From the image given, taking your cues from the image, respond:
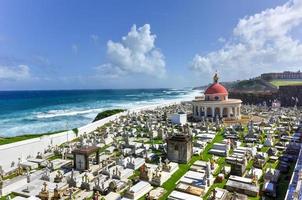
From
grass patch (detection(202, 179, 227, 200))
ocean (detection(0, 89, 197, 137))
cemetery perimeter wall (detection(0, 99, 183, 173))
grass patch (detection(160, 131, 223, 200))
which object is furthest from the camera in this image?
ocean (detection(0, 89, 197, 137))

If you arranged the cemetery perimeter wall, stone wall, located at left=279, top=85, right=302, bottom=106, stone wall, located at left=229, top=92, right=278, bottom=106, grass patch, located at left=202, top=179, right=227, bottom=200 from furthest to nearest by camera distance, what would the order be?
stone wall, located at left=229, top=92, right=278, bottom=106, stone wall, located at left=279, top=85, right=302, bottom=106, the cemetery perimeter wall, grass patch, located at left=202, top=179, right=227, bottom=200

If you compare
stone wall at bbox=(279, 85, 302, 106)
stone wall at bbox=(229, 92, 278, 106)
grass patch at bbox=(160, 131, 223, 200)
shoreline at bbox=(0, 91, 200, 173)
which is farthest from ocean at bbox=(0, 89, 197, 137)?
stone wall at bbox=(279, 85, 302, 106)

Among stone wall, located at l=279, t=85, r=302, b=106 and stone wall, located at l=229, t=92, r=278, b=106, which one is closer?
stone wall, located at l=279, t=85, r=302, b=106

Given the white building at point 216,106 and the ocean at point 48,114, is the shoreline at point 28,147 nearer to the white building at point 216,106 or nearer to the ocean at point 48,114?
the ocean at point 48,114

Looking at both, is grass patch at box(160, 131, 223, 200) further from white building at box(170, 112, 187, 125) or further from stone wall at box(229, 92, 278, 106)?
stone wall at box(229, 92, 278, 106)

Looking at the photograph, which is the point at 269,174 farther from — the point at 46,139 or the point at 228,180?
the point at 46,139

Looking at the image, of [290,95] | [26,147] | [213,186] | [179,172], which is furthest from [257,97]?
[26,147]

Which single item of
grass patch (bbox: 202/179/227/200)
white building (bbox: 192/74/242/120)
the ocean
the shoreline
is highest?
white building (bbox: 192/74/242/120)

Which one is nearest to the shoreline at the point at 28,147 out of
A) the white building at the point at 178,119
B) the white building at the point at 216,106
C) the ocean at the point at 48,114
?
the white building at the point at 178,119

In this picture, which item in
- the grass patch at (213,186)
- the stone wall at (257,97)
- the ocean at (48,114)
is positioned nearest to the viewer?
the grass patch at (213,186)

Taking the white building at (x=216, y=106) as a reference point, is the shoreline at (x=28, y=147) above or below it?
below

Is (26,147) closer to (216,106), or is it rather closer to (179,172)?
(179,172)
